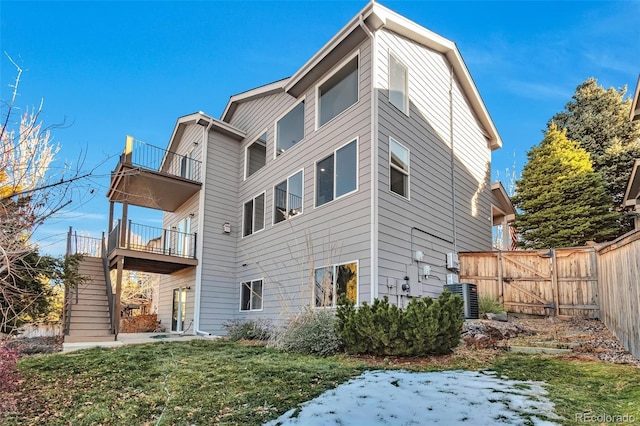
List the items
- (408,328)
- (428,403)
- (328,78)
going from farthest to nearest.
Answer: (328,78)
(408,328)
(428,403)

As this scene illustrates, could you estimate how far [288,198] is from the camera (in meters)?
10.6

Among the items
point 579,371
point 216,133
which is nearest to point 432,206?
point 579,371

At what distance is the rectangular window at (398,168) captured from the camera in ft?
28.0

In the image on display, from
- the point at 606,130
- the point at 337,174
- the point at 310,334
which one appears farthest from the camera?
the point at 606,130

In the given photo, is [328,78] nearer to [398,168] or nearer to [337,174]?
[337,174]

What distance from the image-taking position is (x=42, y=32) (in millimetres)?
6082

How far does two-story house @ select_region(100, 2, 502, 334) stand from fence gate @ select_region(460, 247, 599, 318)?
2.97 ft

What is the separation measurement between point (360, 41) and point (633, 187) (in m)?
9.72

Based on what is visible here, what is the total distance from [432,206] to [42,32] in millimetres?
8172

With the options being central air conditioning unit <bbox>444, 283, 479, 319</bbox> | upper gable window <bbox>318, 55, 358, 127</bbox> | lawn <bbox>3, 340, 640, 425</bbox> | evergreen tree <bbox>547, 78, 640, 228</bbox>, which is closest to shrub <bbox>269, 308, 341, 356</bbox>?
lawn <bbox>3, 340, 640, 425</bbox>

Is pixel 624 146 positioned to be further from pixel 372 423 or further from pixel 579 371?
pixel 372 423

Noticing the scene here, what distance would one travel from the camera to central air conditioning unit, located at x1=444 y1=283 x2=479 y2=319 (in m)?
8.61

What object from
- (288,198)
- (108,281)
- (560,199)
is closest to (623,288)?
(288,198)

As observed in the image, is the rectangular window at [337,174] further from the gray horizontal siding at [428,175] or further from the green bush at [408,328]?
the green bush at [408,328]
